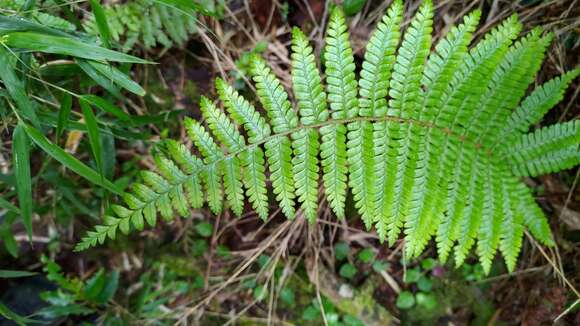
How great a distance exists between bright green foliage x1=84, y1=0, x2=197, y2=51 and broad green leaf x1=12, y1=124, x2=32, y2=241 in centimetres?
80

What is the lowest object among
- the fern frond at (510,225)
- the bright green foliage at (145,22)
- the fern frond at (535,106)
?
the fern frond at (510,225)

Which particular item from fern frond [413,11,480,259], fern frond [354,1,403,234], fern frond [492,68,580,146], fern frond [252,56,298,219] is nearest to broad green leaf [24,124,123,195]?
fern frond [252,56,298,219]

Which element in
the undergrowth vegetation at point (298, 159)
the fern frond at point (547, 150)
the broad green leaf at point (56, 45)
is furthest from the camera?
the fern frond at point (547, 150)

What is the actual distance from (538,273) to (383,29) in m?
1.64

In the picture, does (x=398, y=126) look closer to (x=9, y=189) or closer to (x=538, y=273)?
(x=538, y=273)

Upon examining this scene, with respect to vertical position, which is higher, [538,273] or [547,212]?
[547,212]

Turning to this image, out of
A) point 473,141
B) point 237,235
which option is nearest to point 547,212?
point 473,141

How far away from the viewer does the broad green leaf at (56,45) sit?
150cm

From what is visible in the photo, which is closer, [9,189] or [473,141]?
[473,141]

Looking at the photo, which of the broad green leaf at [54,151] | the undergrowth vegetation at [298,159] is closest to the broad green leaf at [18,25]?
the undergrowth vegetation at [298,159]

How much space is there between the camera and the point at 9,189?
2.57 meters

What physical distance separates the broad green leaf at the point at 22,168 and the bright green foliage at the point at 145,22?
0.80 metres

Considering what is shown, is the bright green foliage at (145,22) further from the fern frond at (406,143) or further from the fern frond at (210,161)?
the fern frond at (406,143)

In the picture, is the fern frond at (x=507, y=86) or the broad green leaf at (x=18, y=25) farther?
the fern frond at (x=507, y=86)
